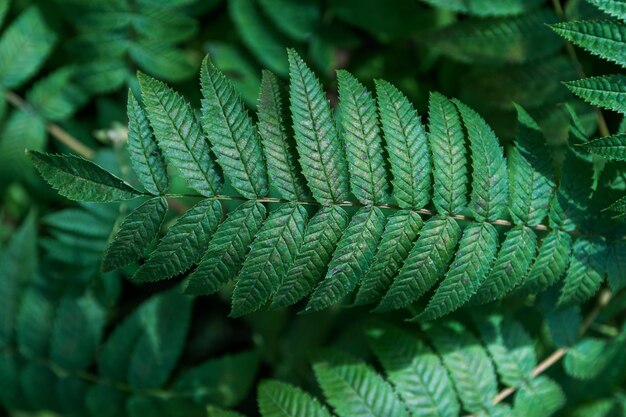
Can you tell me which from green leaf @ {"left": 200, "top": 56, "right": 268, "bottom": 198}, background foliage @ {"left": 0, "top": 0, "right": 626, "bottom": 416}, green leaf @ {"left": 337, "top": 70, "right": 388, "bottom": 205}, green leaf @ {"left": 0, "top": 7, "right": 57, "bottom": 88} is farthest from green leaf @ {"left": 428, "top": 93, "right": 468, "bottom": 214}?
green leaf @ {"left": 0, "top": 7, "right": 57, "bottom": 88}

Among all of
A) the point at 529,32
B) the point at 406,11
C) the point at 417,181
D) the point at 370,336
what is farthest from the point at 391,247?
the point at 406,11

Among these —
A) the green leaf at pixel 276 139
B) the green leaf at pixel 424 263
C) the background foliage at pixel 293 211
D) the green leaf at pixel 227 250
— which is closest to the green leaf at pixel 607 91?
the background foliage at pixel 293 211

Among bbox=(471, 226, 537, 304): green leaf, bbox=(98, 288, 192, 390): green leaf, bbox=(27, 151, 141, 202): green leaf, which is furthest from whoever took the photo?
bbox=(98, 288, 192, 390): green leaf

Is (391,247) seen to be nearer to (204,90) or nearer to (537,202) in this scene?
(537,202)

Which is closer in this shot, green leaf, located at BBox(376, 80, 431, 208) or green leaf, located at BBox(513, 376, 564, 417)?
green leaf, located at BBox(376, 80, 431, 208)

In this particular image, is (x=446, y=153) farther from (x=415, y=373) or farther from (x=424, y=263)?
(x=415, y=373)

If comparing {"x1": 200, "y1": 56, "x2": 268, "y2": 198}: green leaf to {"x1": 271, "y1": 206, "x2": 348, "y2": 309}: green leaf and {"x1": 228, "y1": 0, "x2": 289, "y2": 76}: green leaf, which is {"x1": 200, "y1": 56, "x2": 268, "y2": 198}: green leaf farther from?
{"x1": 228, "y1": 0, "x2": 289, "y2": 76}: green leaf

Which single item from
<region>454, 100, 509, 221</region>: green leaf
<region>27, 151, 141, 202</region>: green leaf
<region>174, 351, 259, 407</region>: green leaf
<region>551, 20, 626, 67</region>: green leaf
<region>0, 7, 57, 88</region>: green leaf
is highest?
<region>0, 7, 57, 88</region>: green leaf

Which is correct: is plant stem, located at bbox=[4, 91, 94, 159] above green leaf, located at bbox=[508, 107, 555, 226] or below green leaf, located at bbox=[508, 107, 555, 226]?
above
